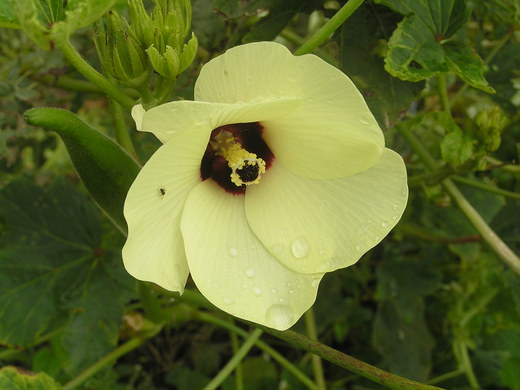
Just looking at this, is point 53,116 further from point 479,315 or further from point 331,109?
point 479,315

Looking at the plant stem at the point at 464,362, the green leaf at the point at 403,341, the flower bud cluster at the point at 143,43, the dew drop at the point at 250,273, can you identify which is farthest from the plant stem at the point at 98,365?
the plant stem at the point at 464,362

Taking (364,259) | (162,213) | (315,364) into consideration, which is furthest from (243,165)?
(364,259)

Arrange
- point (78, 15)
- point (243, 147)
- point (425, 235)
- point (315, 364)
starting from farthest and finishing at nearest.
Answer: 1. point (425, 235)
2. point (315, 364)
3. point (243, 147)
4. point (78, 15)

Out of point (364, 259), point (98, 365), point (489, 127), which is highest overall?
point (489, 127)

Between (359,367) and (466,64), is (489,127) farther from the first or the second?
(359,367)

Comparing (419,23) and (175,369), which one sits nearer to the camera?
(419,23)

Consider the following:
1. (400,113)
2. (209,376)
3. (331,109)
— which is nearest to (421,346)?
(209,376)
